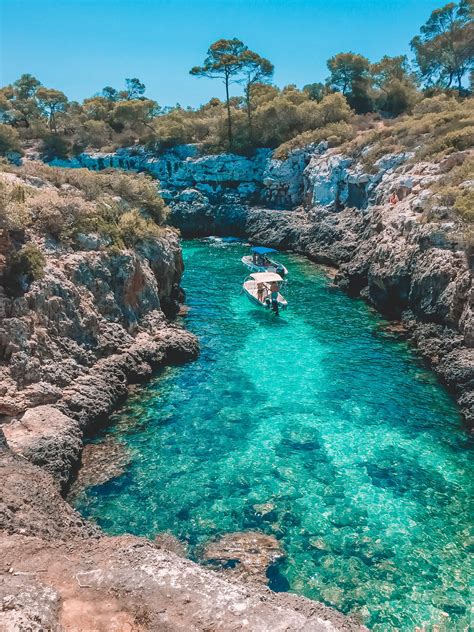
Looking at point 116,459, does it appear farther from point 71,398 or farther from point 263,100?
point 263,100

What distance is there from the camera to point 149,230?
2872 centimetres

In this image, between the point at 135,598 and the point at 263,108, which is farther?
the point at 263,108

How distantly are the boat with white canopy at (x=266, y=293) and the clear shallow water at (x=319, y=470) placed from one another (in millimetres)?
5655

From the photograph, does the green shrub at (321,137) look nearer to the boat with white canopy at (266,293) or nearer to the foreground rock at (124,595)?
the boat with white canopy at (266,293)

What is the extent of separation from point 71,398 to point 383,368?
1548 cm

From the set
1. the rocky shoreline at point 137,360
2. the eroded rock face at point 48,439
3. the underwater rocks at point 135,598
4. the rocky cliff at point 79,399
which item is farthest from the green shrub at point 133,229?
the underwater rocks at point 135,598

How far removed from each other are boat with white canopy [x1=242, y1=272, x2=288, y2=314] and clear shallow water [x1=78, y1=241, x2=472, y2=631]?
223 inches

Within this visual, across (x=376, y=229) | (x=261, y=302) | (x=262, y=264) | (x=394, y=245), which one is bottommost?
(x=261, y=302)

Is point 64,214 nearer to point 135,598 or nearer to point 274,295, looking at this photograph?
point 274,295

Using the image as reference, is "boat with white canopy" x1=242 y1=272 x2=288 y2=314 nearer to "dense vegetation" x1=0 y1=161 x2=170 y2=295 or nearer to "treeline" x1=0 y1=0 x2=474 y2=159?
"dense vegetation" x1=0 y1=161 x2=170 y2=295

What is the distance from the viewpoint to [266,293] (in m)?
34.5

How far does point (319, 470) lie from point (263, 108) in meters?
59.0

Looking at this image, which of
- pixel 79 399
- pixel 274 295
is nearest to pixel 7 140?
pixel 274 295

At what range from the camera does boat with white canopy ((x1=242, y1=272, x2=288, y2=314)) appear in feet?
109
